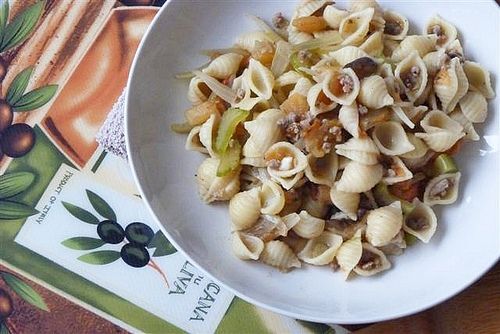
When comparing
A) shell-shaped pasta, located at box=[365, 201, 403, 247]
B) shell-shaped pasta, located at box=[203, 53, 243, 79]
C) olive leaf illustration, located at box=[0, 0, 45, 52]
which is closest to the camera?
shell-shaped pasta, located at box=[365, 201, 403, 247]

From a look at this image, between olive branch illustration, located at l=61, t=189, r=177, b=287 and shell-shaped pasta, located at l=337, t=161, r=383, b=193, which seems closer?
shell-shaped pasta, located at l=337, t=161, r=383, b=193

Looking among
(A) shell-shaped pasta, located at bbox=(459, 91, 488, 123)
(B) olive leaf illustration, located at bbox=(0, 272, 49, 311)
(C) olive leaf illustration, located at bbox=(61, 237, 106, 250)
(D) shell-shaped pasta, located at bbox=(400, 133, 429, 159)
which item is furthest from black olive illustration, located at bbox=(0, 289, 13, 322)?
(A) shell-shaped pasta, located at bbox=(459, 91, 488, 123)

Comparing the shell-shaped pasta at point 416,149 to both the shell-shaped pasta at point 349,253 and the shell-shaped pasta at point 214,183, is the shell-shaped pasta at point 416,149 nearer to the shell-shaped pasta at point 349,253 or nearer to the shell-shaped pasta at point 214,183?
the shell-shaped pasta at point 349,253

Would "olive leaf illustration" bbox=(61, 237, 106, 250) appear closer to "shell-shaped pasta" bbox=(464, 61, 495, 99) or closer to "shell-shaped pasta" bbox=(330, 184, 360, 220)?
"shell-shaped pasta" bbox=(330, 184, 360, 220)

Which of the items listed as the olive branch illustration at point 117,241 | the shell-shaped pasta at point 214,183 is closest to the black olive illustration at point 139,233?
the olive branch illustration at point 117,241

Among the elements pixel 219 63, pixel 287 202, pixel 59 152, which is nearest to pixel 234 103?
pixel 219 63

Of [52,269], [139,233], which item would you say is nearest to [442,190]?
[139,233]
